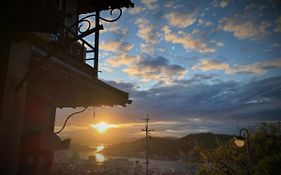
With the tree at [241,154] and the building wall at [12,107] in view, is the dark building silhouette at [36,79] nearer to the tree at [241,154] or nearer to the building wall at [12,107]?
the building wall at [12,107]

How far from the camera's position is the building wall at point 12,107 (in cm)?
526

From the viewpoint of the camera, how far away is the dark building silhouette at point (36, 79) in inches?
168

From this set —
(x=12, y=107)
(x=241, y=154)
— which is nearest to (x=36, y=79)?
(x=12, y=107)

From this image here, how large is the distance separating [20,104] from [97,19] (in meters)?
3.74

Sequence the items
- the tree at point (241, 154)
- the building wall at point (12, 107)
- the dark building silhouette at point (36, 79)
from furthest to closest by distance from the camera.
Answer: the tree at point (241, 154)
the building wall at point (12, 107)
the dark building silhouette at point (36, 79)

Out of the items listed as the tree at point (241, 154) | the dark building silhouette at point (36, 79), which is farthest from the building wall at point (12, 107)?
the tree at point (241, 154)

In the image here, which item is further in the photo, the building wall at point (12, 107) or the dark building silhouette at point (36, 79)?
the building wall at point (12, 107)

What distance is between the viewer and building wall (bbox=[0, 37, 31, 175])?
5.26m

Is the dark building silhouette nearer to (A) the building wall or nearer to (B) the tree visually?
(A) the building wall

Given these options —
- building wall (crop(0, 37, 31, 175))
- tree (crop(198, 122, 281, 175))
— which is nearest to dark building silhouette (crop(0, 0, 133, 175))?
building wall (crop(0, 37, 31, 175))

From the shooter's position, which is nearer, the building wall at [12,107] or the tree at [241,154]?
the building wall at [12,107]

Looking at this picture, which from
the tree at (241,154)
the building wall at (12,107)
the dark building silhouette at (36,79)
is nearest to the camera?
the dark building silhouette at (36,79)

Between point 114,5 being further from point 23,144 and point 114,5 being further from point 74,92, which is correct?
point 23,144

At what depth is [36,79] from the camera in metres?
7.50
